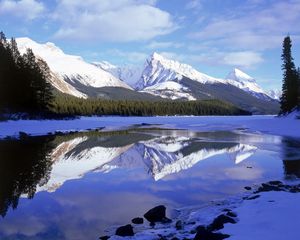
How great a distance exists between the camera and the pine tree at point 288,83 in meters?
91.6

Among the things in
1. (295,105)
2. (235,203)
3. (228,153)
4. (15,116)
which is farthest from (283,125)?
(235,203)

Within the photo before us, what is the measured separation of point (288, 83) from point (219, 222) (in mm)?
85840

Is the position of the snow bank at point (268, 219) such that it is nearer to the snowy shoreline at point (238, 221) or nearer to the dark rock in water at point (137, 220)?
the snowy shoreline at point (238, 221)

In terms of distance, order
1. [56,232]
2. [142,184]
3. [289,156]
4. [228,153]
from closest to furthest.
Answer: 1. [56,232]
2. [142,184]
3. [289,156]
4. [228,153]

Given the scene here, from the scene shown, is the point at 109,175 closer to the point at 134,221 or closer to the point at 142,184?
the point at 142,184

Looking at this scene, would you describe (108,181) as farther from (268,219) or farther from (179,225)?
(268,219)

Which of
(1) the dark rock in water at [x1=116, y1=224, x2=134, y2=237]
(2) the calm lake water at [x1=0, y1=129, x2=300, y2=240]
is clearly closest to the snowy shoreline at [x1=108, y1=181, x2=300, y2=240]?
(1) the dark rock in water at [x1=116, y1=224, x2=134, y2=237]

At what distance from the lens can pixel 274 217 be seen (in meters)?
14.1

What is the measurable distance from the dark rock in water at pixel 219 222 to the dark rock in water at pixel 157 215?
6.86 ft

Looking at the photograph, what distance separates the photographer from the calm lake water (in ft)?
54.3

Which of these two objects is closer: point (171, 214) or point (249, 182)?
point (171, 214)

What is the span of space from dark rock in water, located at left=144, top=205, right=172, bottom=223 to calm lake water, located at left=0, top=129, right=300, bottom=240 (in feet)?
3.32

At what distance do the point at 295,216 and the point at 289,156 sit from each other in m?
23.3

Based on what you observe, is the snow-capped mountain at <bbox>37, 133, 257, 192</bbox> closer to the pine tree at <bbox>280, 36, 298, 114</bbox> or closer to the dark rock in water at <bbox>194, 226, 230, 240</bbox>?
the dark rock in water at <bbox>194, 226, 230, 240</bbox>
